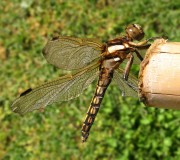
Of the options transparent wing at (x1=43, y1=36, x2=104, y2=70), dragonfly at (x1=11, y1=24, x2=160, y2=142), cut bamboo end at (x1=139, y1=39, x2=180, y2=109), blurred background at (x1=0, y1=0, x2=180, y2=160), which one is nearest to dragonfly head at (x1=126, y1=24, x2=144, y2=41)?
dragonfly at (x1=11, y1=24, x2=160, y2=142)

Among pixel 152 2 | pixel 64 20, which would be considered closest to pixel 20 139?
pixel 64 20

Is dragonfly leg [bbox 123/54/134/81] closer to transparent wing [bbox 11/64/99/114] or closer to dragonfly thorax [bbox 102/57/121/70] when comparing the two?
dragonfly thorax [bbox 102/57/121/70]

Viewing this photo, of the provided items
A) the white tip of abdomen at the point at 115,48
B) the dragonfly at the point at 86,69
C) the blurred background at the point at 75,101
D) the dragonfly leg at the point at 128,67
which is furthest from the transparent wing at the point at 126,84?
the blurred background at the point at 75,101

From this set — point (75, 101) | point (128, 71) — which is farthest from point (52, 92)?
point (75, 101)

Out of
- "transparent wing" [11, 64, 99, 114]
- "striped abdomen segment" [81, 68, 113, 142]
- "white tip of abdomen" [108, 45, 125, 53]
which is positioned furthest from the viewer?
"transparent wing" [11, 64, 99, 114]

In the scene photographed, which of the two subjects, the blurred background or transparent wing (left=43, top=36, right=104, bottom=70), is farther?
the blurred background

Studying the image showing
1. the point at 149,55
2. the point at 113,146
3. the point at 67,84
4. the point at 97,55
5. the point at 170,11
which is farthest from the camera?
the point at 170,11

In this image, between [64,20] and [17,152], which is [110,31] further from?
[17,152]
